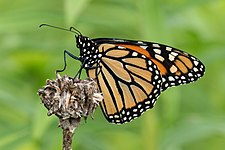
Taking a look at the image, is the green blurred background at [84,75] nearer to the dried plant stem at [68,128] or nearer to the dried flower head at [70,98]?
the dried flower head at [70,98]

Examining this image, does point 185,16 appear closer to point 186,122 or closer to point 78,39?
point 186,122

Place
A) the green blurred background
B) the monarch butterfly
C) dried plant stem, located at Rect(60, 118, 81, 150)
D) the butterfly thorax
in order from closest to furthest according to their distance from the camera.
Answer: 1. dried plant stem, located at Rect(60, 118, 81, 150)
2. the butterfly thorax
3. the monarch butterfly
4. the green blurred background

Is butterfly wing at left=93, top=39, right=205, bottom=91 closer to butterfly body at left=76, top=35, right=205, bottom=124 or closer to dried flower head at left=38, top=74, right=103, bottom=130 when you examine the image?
butterfly body at left=76, top=35, right=205, bottom=124

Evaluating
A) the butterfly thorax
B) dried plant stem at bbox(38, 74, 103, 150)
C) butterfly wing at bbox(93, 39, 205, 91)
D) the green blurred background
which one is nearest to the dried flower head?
dried plant stem at bbox(38, 74, 103, 150)

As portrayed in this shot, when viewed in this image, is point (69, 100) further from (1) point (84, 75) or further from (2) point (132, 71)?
(2) point (132, 71)

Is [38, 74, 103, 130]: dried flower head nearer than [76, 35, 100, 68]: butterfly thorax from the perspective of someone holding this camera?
Yes

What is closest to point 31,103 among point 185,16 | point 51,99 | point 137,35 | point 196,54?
point 137,35

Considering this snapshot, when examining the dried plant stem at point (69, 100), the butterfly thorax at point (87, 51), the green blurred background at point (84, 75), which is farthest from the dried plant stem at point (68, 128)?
the green blurred background at point (84, 75)
